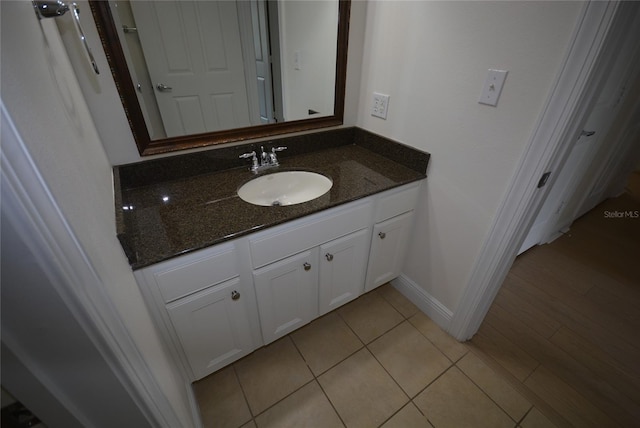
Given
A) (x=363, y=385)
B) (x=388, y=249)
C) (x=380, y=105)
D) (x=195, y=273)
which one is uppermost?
(x=380, y=105)

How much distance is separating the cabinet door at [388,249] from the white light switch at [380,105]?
1.72 feet

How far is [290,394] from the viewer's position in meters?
1.24

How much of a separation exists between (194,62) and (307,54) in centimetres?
54

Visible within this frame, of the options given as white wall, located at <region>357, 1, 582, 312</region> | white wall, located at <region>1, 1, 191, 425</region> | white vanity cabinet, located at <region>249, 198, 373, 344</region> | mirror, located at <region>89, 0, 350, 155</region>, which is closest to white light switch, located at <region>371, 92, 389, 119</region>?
white wall, located at <region>357, 1, 582, 312</region>

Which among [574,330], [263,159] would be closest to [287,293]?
[263,159]

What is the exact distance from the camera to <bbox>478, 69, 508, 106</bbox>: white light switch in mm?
972

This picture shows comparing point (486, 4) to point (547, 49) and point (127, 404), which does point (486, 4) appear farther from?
point (127, 404)

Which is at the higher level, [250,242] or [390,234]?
[250,242]

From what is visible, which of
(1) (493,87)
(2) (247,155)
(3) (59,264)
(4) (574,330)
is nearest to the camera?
(3) (59,264)

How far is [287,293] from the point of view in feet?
3.97

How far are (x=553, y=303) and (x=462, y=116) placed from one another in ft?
4.45

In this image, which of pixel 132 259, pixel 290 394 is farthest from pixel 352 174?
pixel 290 394

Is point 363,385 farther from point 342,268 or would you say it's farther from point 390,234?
point 390,234

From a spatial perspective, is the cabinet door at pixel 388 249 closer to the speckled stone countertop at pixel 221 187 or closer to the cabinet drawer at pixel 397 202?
the cabinet drawer at pixel 397 202
